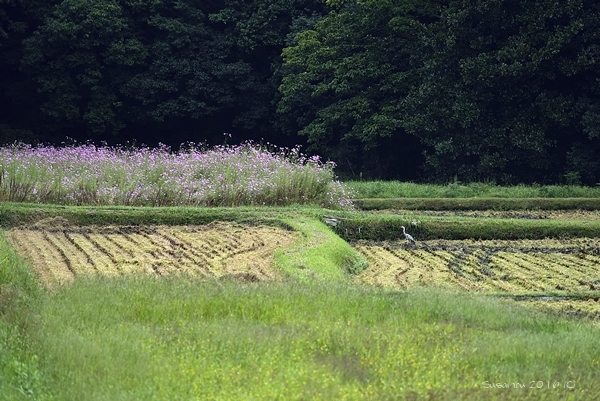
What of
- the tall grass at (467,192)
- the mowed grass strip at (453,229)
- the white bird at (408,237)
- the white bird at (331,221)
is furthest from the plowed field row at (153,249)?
the tall grass at (467,192)

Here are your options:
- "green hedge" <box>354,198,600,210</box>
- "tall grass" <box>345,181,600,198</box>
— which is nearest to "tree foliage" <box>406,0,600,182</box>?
"tall grass" <box>345,181,600,198</box>

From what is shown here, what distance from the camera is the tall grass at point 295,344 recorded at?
4.20 m

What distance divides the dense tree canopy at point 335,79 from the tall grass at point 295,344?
15.7m

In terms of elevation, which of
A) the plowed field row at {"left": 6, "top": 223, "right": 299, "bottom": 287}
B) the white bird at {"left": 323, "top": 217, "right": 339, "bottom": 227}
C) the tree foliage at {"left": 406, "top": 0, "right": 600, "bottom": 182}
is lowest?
the plowed field row at {"left": 6, "top": 223, "right": 299, "bottom": 287}

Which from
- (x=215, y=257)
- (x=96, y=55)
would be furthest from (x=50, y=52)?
(x=215, y=257)

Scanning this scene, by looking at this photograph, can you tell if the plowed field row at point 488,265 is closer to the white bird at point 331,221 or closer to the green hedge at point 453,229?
the green hedge at point 453,229

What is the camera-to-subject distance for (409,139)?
26766 mm

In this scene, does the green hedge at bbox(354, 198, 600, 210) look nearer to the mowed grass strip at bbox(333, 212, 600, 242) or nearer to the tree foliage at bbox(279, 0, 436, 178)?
the mowed grass strip at bbox(333, 212, 600, 242)

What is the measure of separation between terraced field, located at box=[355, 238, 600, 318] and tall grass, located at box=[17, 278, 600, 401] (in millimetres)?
1194

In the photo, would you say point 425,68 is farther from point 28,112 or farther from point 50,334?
point 50,334

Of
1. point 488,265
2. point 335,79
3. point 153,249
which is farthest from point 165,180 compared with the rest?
point 335,79

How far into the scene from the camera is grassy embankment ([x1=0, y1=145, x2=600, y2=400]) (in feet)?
13.7

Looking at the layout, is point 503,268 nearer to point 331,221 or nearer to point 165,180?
point 331,221

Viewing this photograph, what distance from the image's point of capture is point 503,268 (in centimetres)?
944
